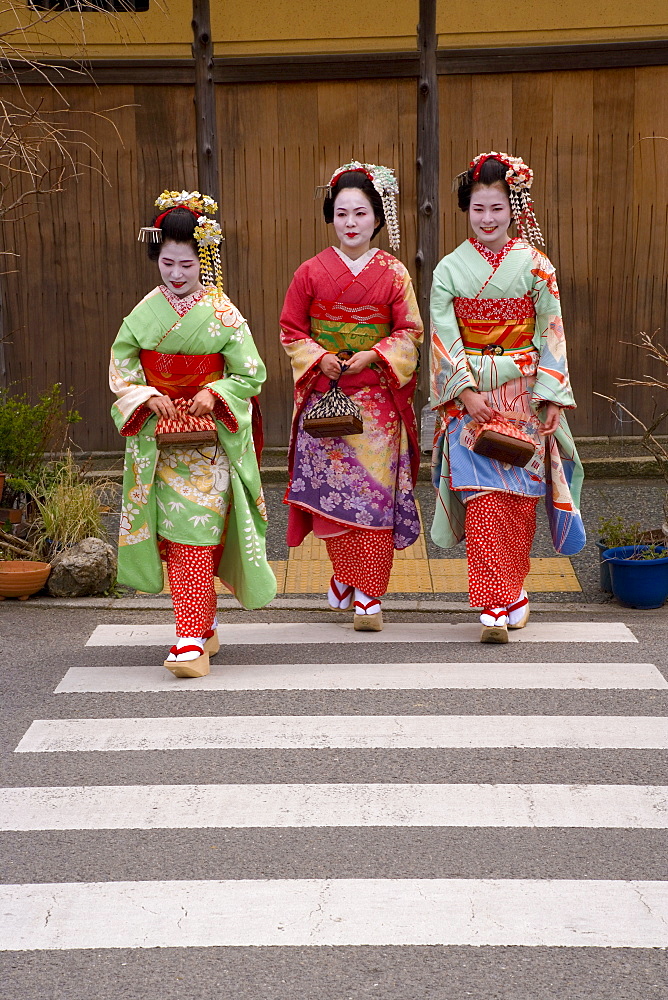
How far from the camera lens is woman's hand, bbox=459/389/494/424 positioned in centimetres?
552

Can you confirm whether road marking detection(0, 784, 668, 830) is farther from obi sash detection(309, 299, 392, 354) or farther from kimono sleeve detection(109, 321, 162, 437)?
obi sash detection(309, 299, 392, 354)

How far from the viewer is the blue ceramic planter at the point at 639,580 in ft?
19.8

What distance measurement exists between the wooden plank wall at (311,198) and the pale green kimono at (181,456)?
3.74m

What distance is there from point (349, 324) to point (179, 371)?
948 millimetres

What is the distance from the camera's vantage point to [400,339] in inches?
222

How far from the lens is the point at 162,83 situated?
8.46 meters

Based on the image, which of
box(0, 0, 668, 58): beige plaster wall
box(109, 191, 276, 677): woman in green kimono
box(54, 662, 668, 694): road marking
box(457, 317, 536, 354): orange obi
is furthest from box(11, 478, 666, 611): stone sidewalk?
box(0, 0, 668, 58): beige plaster wall

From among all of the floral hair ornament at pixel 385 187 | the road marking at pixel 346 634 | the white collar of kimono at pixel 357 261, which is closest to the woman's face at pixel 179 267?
the white collar of kimono at pixel 357 261

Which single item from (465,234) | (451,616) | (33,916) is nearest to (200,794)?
(33,916)

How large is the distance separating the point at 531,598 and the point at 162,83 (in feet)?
14.9

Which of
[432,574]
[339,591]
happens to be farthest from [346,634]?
[432,574]

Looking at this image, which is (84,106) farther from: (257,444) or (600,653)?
(600,653)

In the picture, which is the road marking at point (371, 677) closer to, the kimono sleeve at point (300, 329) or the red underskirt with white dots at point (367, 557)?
the red underskirt with white dots at point (367, 557)

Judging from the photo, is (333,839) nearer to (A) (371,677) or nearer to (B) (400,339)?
(A) (371,677)
